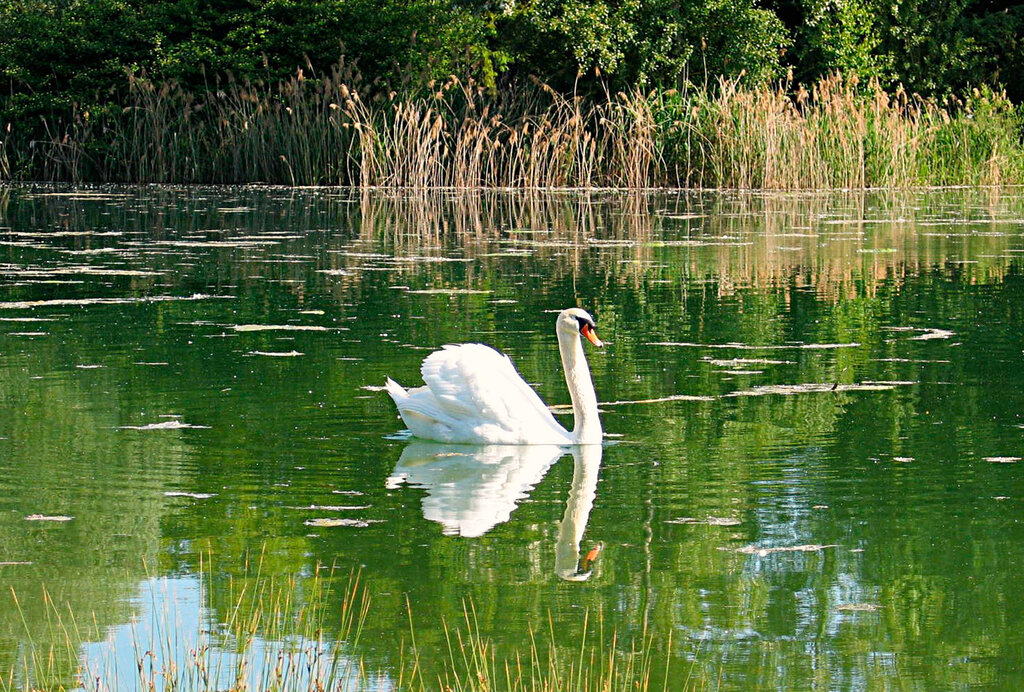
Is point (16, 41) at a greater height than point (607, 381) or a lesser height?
greater

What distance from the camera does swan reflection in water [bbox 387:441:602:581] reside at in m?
5.96

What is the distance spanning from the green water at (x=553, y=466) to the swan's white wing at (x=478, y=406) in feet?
0.53

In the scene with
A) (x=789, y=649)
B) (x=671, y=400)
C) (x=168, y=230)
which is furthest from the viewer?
(x=168, y=230)

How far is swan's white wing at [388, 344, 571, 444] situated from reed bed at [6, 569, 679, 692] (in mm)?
2487

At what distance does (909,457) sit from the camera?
283 inches

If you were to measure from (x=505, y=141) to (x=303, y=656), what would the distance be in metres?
25.8

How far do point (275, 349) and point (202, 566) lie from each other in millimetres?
→ 4858

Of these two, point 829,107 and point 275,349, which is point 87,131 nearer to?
point 829,107

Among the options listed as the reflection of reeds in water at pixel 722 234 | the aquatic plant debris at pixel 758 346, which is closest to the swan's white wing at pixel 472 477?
the aquatic plant debris at pixel 758 346

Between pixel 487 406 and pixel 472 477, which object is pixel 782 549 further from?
pixel 487 406

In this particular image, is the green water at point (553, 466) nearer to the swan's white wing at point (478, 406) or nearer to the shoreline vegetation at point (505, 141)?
the swan's white wing at point (478, 406)

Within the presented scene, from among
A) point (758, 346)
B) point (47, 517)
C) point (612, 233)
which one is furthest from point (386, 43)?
point (47, 517)

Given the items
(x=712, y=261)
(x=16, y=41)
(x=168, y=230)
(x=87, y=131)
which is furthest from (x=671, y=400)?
(x=16, y=41)

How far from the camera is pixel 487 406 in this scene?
7.46m
